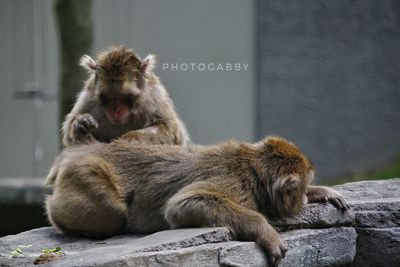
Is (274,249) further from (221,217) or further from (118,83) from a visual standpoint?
(118,83)

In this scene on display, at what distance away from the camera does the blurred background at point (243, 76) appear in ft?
36.7

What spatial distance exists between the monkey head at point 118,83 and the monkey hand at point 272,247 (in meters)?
1.90

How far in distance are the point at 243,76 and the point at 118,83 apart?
4394 millimetres

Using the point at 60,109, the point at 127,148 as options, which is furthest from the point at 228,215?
the point at 60,109

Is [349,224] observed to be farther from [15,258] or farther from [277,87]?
[277,87]

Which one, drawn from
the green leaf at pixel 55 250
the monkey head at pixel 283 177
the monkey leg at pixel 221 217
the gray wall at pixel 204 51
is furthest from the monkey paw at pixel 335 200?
the gray wall at pixel 204 51

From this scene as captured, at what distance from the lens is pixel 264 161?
598cm

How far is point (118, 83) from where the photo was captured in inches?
276

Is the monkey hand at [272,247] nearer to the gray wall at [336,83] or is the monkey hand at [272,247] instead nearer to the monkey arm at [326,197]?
the monkey arm at [326,197]

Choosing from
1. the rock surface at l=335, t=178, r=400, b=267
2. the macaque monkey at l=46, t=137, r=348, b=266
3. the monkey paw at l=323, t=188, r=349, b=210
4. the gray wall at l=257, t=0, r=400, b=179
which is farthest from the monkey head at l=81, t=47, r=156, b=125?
the gray wall at l=257, t=0, r=400, b=179

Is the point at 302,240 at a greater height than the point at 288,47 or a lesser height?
lesser

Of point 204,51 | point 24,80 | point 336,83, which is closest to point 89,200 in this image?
point 204,51

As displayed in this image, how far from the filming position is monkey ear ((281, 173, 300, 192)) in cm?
588

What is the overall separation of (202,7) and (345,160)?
266 cm
